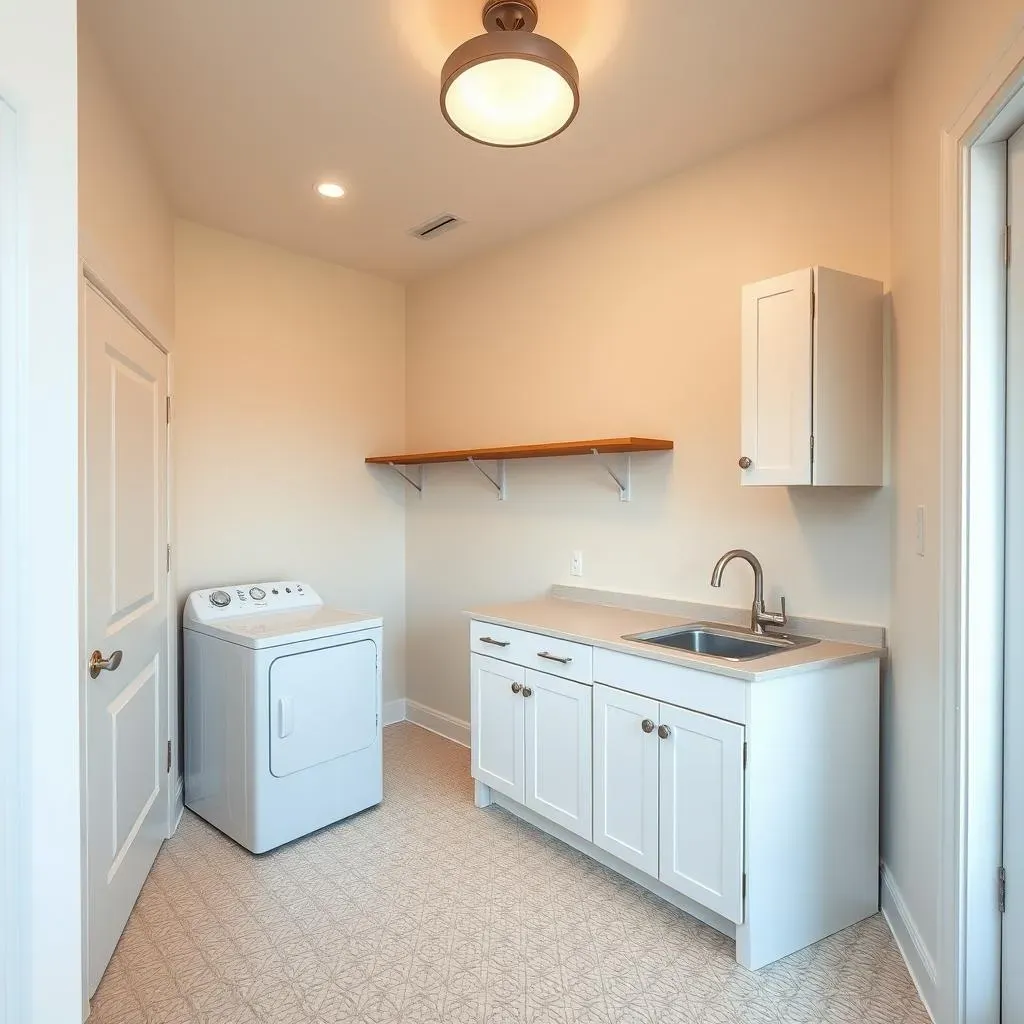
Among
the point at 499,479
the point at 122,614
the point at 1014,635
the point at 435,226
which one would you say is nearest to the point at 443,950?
the point at 122,614

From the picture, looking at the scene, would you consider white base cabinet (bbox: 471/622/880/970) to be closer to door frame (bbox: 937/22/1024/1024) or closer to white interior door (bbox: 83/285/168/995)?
door frame (bbox: 937/22/1024/1024)

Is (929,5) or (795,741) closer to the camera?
(929,5)

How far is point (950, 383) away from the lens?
1564mm

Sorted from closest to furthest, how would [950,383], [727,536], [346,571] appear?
[950,383] → [727,536] → [346,571]

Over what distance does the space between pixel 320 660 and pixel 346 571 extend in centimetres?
115

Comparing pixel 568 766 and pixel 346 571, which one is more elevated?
pixel 346 571

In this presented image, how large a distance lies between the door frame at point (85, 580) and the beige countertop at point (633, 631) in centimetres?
129

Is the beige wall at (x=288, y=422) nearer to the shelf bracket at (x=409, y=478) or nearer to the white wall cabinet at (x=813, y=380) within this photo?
the shelf bracket at (x=409, y=478)

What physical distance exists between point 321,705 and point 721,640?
1.60 meters

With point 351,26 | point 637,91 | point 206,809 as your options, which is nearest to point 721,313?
point 637,91

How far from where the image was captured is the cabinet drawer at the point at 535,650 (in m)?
2.36

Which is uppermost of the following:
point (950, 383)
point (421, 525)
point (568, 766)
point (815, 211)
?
point (815, 211)

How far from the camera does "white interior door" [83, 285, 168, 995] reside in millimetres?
1817

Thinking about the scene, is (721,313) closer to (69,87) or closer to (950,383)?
(950,383)
